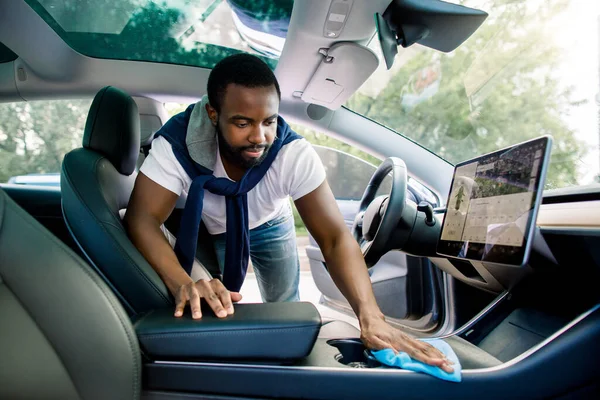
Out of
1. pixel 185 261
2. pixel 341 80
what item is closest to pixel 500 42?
pixel 341 80

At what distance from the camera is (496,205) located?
3.80 feet

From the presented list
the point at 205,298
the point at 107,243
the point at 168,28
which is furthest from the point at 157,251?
the point at 168,28

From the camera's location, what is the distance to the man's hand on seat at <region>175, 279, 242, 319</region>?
1072mm

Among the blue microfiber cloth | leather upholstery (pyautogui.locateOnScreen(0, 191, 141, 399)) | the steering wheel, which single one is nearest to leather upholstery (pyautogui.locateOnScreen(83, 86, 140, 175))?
leather upholstery (pyautogui.locateOnScreen(0, 191, 141, 399))

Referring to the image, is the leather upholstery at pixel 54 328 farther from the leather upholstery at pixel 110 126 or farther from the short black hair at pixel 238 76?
the short black hair at pixel 238 76

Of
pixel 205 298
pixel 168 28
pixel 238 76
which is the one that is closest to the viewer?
pixel 205 298

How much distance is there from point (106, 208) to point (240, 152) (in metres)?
0.42

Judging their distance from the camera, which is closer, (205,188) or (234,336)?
(234,336)

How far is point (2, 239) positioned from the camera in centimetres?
99

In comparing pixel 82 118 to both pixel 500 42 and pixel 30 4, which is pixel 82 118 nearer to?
pixel 30 4

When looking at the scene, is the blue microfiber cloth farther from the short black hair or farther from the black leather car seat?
the short black hair

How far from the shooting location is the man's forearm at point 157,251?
1238mm

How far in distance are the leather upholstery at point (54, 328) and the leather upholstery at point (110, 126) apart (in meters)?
0.42

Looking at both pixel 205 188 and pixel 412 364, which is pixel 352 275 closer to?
pixel 412 364
